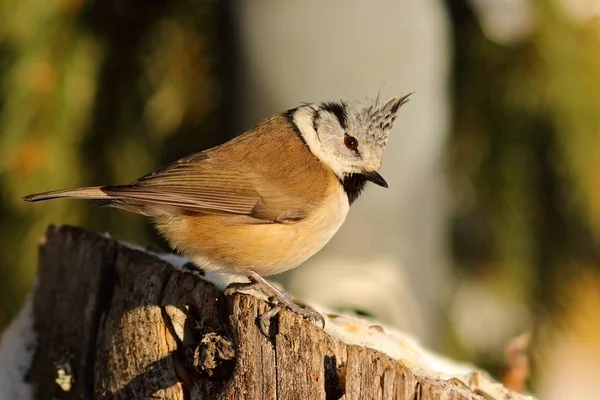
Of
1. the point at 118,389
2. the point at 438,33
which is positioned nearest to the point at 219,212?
the point at 118,389

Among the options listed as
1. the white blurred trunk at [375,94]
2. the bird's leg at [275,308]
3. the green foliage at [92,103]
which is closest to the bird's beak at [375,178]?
the bird's leg at [275,308]

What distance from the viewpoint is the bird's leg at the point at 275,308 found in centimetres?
253

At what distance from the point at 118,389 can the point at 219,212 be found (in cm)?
74

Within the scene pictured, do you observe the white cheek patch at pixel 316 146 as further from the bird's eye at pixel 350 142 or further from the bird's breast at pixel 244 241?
the bird's breast at pixel 244 241

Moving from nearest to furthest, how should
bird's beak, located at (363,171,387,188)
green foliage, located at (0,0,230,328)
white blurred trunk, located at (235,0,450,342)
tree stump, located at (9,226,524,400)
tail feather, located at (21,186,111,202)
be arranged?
tree stump, located at (9,226,524,400) → tail feather, located at (21,186,111,202) → bird's beak, located at (363,171,387,188) → green foliage, located at (0,0,230,328) → white blurred trunk, located at (235,0,450,342)

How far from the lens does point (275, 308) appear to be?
254cm

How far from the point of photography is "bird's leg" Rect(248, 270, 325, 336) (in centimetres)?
253

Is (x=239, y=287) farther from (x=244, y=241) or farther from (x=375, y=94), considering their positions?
(x=375, y=94)

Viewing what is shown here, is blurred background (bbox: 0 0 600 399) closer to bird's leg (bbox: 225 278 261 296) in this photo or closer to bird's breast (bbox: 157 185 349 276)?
bird's breast (bbox: 157 185 349 276)

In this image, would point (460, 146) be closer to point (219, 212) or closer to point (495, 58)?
point (495, 58)

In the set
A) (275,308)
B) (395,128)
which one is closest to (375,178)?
(275,308)

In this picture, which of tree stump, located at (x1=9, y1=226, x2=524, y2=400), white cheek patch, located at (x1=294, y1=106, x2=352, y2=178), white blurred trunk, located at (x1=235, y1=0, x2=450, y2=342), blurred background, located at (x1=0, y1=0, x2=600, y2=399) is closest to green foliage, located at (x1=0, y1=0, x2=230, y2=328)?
blurred background, located at (x1=0, y1=0, x2=600, y2=399)

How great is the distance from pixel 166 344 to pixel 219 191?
0.69m

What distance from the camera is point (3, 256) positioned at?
4.62 meters
